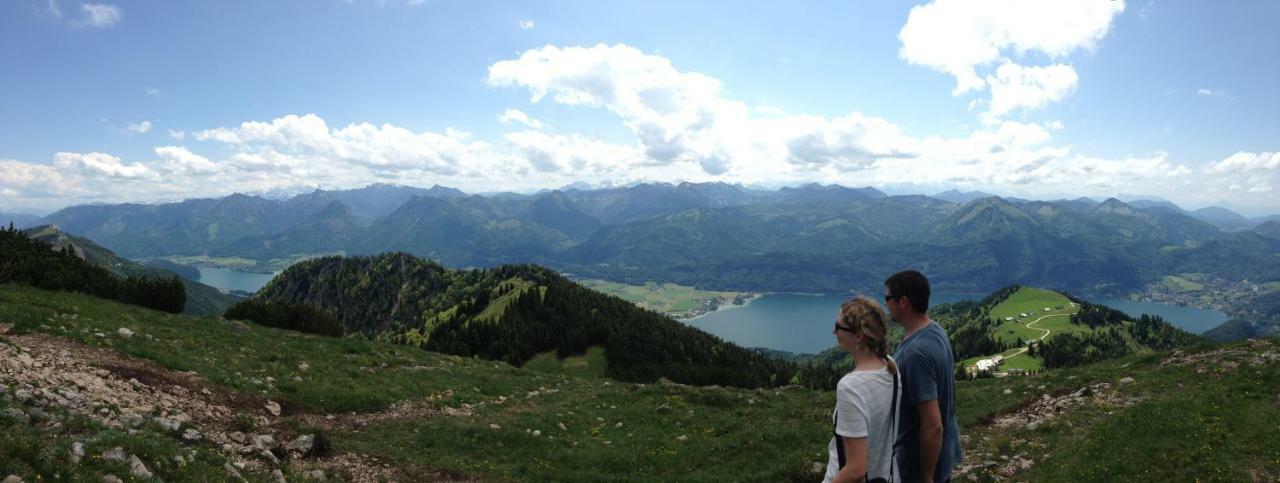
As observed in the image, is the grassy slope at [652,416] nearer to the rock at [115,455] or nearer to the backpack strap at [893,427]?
the rock at [115,455]

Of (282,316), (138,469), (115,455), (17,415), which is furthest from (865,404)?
(282,316)

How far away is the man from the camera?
6.44m

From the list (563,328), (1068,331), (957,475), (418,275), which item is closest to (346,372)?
(957,475)

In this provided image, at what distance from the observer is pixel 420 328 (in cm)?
12025

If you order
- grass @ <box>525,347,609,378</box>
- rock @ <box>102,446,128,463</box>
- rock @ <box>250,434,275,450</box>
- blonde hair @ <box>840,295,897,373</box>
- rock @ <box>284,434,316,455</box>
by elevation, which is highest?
blonde hair @ <box>840,295,897,373</box>

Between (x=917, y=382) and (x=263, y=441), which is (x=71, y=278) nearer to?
(x=263, y=441)

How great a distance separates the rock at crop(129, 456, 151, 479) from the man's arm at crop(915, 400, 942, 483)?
12.6 m

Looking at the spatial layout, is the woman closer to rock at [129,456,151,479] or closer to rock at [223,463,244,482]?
rock at [129,456,151,479]

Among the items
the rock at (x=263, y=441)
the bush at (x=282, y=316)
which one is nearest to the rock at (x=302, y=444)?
the rock at (x=263, y=441)

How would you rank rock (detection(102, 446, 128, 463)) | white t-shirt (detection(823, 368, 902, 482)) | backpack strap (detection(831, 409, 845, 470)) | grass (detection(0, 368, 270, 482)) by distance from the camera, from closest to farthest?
white t-shirt (detection(823, 368, 902, 482))
backpack strap (detection(831, 409, 845, 470))
grass (detection(0, 368, 270, 482))
rock (detection(102, 446, 128, 463))

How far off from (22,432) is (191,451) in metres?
2.74

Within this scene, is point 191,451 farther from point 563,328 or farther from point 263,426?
point 563,328

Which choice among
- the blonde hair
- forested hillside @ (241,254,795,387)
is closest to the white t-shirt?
the blonde hair

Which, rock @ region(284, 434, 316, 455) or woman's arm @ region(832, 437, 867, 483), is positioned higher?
woman's arm @ region(832, 437, 867, 483)
